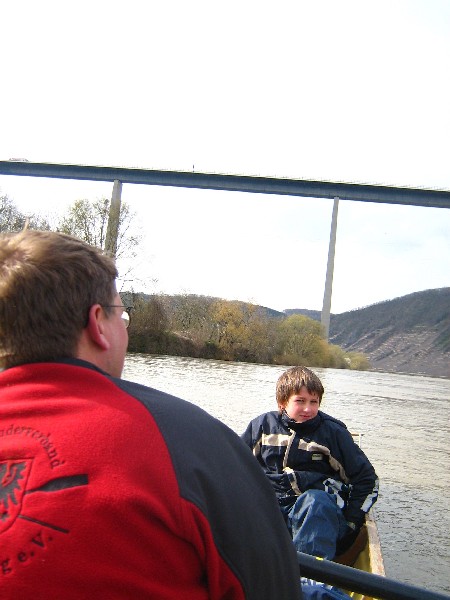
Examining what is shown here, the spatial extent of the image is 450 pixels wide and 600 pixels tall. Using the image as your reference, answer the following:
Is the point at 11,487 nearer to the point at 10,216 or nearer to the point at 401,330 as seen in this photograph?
the point at 10,216

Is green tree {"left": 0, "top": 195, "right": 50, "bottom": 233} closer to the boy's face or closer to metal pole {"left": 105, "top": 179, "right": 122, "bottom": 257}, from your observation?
metal pole {"left": 105, "top": 179, "right": 122, "bottom": 257}

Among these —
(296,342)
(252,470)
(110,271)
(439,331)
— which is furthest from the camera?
(439,331)

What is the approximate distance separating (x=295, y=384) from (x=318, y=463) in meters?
0.46

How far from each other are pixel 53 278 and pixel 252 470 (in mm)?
468

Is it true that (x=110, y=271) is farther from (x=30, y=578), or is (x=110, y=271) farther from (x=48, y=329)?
(x=30, y=578)

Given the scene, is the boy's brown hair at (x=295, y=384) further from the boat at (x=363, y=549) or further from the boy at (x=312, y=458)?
the boat at (x=363, y=549)

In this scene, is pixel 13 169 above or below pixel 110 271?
above

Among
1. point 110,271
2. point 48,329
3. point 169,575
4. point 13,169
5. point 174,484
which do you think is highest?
point 13,169

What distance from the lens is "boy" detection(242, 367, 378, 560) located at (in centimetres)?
361

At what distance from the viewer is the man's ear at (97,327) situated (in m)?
1.15

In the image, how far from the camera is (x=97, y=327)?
1.16 m

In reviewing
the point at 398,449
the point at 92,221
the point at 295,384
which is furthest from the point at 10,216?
the point at 295,384

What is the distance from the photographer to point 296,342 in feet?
145

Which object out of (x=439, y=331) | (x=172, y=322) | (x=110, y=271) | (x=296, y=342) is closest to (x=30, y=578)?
(x=110, y=271)
